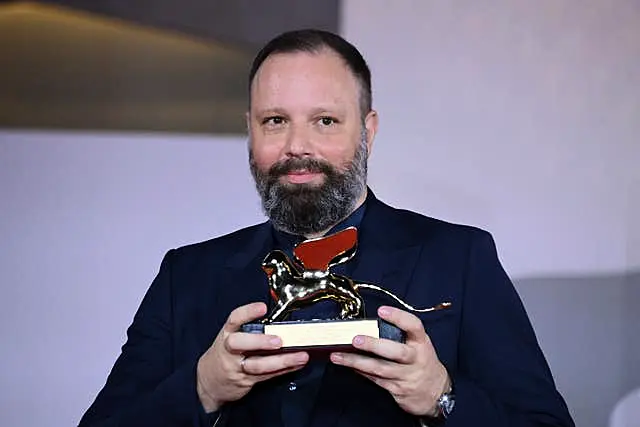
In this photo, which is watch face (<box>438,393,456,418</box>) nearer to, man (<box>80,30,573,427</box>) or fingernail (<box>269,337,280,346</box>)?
man (<box>80,30,573,427</box>)

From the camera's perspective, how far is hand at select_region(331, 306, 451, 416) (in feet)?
3.84

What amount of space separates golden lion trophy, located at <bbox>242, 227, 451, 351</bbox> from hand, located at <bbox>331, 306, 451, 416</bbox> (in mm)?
23

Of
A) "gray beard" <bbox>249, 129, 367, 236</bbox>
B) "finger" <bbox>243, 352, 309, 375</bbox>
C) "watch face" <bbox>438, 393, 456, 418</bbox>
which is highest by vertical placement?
"gray beard" <bbox>249, 129, 367, 236</bbox>

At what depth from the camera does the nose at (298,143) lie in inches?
57.2

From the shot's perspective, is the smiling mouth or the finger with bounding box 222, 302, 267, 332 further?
the smiling mouth

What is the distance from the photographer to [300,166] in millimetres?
1479

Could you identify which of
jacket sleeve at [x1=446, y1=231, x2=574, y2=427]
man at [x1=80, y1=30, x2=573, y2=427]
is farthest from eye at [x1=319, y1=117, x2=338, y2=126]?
jacket sleeve at [x1=446, y1=231, x2=574, y2=427]

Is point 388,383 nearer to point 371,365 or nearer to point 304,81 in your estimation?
point 371,365

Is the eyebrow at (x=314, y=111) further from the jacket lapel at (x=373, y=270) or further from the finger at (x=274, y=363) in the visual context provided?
the finger at (x=274, y=363)

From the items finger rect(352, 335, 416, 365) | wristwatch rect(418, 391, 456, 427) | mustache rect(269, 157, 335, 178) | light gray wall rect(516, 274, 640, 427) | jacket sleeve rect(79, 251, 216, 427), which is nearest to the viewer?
finger rect(352, 335, 416, 365)

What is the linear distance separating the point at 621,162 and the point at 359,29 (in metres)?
0.63

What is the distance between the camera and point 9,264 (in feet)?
7.55

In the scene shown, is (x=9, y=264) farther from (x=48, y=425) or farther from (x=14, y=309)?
(x=48, y=425)

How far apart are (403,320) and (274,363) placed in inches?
6.3
